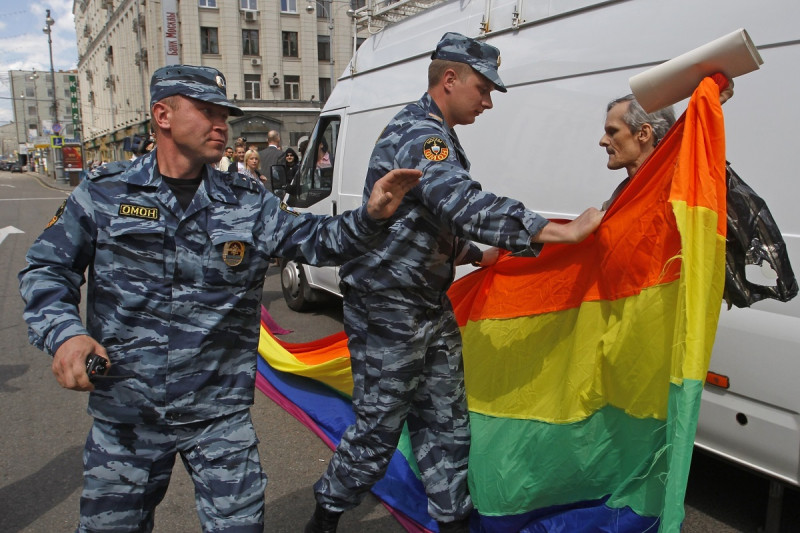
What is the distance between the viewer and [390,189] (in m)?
1.88

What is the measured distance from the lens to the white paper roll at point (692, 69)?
1.92 metres

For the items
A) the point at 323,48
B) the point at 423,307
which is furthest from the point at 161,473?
the point at 323,48

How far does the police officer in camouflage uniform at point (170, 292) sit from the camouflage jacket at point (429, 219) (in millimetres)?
334

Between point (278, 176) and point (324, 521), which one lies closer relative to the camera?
point (324, 521)

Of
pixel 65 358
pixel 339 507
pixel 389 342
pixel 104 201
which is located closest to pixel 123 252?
pixel 104 201

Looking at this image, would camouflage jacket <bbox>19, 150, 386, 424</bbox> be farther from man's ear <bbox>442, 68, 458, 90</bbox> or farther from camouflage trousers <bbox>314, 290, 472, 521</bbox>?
man's ear <bbox>442, 68, 458, 90</bbox>

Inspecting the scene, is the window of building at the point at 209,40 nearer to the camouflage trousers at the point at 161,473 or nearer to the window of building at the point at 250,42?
the window of building at the point at 250,42

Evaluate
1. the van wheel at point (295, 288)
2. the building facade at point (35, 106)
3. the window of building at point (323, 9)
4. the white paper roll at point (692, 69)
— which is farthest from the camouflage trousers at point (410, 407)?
the building facade at point (35, 106)

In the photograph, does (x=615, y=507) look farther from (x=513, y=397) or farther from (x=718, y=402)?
(x=718, y=402)

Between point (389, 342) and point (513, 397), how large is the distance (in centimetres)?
67

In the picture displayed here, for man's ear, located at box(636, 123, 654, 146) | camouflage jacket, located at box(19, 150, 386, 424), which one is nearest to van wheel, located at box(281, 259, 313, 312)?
man's ear, located at box(636, 123, 654, 146)

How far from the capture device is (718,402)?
2.92 meters

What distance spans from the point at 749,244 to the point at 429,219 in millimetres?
1130

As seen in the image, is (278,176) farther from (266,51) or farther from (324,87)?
(324,87)
